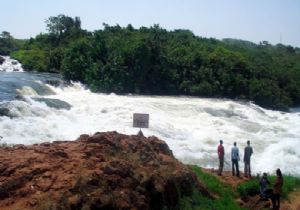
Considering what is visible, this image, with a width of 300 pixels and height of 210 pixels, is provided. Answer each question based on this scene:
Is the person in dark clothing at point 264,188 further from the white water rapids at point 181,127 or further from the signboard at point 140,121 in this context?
the white water rapids at point 181,127

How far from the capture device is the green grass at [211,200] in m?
10.1

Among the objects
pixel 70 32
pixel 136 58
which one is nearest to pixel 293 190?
pixel 136 58

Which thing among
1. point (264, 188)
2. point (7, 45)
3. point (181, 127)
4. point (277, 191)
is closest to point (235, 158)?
point (264, 188)

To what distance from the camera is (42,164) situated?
335 inches

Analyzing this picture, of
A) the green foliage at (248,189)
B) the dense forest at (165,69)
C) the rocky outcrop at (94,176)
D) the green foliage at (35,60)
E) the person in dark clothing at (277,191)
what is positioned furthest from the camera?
the green foliage at (35,60)

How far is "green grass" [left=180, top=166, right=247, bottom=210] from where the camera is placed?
10.1 metres

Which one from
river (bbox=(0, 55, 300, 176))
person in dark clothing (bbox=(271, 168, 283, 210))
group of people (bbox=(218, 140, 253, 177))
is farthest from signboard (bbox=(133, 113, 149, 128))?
river (bbox=(0, 55, 300, 176))

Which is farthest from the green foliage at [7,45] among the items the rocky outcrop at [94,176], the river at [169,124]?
the rocky outcrop at [94,176]

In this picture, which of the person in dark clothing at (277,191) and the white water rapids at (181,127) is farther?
the white water rapids at (181,127)

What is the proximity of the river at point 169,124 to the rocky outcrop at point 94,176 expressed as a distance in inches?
332

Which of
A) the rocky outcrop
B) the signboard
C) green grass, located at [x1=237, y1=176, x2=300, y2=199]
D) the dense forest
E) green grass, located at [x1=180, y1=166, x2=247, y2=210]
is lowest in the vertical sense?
green grass, located at [x1=237, y1=176, x2=300, y2=199]

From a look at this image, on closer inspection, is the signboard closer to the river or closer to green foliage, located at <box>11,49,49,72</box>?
the river

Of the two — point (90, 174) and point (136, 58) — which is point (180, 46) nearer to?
point (136, 58)

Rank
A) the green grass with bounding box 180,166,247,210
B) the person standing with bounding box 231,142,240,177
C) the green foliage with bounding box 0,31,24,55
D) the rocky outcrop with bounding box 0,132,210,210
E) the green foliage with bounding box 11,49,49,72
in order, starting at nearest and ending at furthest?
1. the rocky outcrop with bounding box 0,132,210,210
2. the green grass with bounding box 180,166,247,210
3. the person standing with bounding box 231,142,240,177
4. the green foliage with bounding box 11,49,49,72
5. the green foliage with bounding box 0,31,24,55
